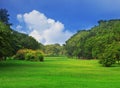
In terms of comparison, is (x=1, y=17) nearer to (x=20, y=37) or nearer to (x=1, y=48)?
(x=1, y=48)

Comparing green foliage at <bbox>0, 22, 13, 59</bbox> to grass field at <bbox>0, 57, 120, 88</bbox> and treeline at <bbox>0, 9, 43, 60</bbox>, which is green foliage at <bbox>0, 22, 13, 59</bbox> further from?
grass field at <bbox>0, 57, 120, 88</bbox>

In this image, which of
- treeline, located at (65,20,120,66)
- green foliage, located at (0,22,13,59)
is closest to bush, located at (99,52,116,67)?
treeline, located at (65,20,120,66)

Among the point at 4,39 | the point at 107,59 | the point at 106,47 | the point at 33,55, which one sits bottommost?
the point at 107,59

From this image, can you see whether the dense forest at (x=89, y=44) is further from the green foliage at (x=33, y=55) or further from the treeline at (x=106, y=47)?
the green foliage at (x=33, y=55)

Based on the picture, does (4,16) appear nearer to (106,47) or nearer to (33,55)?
(33,55)

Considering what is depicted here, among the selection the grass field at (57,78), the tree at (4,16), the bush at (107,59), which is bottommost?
the grass field at (57,78)

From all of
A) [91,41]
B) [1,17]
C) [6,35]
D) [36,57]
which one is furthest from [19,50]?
[6,35]

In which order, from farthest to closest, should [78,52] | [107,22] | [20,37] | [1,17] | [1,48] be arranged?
[107,22]
[78,52]
[20,37]
[1,17]
[1,48]

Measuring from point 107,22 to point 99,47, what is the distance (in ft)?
239

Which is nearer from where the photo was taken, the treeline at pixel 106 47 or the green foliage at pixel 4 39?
the green foliage at pixel 4 39

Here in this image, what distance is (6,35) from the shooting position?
57625mm

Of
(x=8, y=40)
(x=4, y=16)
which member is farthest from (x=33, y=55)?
(x=8, y=40)

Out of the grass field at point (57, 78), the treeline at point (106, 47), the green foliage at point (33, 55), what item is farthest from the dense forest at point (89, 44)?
the grass field at point (57, 78)

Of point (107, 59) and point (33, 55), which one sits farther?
point (33, 55)
